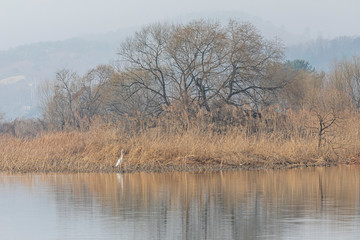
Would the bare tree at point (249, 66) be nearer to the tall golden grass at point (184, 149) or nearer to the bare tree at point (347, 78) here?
the tall golden grass at point (184, 149)

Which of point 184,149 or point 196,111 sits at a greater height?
point 196,111

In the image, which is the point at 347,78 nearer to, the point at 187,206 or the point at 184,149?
the point at 184,149

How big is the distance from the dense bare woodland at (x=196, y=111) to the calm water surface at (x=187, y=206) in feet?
8.29

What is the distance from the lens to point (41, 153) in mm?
23375

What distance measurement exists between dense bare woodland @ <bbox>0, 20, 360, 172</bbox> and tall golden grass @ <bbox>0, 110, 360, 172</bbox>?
0.13 ft

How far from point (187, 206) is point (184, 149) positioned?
9379 millimetres

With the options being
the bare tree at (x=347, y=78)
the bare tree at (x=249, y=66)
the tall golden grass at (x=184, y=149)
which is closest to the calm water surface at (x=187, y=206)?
the tall golden grass at (x=184, y=149)

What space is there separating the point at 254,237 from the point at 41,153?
1548 cm

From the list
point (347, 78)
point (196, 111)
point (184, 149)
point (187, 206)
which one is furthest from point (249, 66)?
point (187, 206)

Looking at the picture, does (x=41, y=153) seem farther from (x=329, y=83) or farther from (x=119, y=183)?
(x=329, y=83)

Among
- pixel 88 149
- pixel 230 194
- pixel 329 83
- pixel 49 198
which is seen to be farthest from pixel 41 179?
pixel 329 83

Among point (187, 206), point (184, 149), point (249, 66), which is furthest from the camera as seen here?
point (249, 66)

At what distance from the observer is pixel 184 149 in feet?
72.2

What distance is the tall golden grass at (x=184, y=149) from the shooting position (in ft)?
71.6
